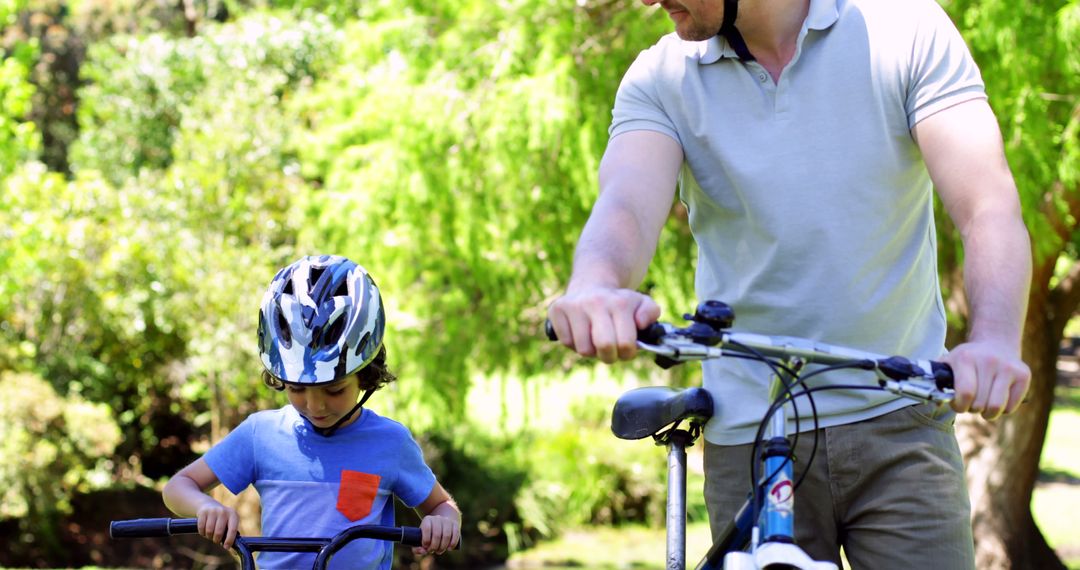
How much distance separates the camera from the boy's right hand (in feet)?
10.5

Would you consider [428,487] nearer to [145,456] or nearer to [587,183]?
[587,183]

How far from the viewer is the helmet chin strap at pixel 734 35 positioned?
2855mm

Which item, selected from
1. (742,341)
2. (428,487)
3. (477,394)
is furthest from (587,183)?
(477,394)

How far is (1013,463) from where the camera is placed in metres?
10.6

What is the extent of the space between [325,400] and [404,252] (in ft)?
19.4

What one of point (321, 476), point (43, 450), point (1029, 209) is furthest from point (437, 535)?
point (43, 450)

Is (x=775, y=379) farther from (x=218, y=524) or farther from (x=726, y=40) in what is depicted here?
(x=218, y=524)

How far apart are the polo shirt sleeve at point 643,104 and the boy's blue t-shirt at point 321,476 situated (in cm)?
124

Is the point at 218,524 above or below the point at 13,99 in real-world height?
below

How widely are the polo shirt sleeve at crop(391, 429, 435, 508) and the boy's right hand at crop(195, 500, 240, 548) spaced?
573mm

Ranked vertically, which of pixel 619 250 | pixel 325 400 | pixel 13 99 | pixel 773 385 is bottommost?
pixel 325 400

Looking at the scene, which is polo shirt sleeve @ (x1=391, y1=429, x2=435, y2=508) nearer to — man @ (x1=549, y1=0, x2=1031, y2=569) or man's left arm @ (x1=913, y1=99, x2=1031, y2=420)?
man @ (x1=549, y1=0, x2=1031, y2=569)

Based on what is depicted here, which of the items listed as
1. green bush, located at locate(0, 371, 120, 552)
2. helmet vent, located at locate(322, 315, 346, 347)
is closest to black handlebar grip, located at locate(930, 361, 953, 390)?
helmet vent, located at locate(322, 315, 346, 347)

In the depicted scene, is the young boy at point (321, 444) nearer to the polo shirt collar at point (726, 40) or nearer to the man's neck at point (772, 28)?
the polo shirt collar at point (726, 40)
